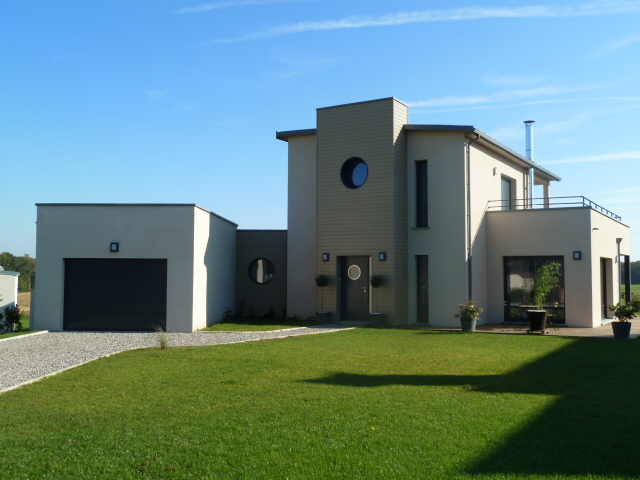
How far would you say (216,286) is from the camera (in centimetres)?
2025

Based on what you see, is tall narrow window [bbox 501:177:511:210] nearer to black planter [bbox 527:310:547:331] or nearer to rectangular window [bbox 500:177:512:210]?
rectangular window [bbox 500:177:512:210]

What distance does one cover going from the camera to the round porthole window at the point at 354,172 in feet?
67.5

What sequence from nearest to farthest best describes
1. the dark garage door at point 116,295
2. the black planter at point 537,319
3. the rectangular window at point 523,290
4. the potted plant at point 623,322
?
the potted plant at point 623,322, the black planter at point 537,319, the dark garage door at point 116,295, the rectangular window at point 523,290

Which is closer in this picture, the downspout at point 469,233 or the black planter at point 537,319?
the black planter at point 537,319

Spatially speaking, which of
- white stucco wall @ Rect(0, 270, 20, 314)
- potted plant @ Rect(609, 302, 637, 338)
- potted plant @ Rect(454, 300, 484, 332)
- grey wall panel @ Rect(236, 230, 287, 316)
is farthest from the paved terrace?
white stucco wall @ Rect(0, 270, 20, 314)

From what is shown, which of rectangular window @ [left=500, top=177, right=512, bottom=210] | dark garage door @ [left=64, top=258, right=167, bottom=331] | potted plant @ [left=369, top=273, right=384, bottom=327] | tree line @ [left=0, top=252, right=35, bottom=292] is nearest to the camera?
dark garage door @ [left=64, top=258, right=167, bottom=331]

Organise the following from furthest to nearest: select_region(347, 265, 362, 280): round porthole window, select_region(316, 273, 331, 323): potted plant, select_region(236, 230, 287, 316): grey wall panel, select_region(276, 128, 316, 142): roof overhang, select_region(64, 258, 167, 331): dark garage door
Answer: select_region(236, 230, 287, 316): grey wall panel, select_region(276, 128, 316, 142): roof overhang, select_region(347, 265, 362, 280): round porthole window, select_region(316, 273, 331, 323): potted plant, select_region(64, 258, 167, 331): dark garage door

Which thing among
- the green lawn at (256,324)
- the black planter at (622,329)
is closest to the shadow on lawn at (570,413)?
the black planter at (622,329)

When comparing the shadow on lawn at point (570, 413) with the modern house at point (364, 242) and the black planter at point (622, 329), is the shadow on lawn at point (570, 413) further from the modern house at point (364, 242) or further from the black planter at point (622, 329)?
the modern house at point (364, 242)

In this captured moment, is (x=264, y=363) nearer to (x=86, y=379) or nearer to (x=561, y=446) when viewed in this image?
(x=86, y=379)

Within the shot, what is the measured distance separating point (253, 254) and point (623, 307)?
12609 millimetres

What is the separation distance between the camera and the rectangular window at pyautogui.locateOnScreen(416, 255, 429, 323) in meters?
20.2

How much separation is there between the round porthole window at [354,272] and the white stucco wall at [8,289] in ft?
35.5

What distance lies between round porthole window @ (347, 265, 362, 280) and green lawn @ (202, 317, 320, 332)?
1971 mm
